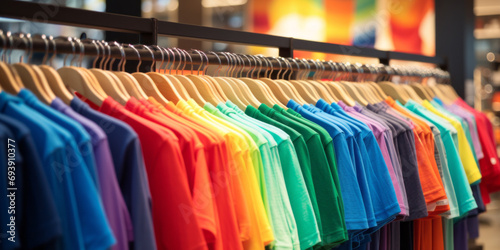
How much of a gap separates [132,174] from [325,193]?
2.50ft

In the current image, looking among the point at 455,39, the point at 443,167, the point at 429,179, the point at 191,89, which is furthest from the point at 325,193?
the point at 455,39

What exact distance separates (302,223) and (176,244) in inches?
19.5

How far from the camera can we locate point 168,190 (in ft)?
4.58

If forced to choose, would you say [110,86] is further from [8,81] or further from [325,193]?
[325,193]

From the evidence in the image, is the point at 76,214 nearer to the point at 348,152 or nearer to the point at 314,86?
the point at 348,152

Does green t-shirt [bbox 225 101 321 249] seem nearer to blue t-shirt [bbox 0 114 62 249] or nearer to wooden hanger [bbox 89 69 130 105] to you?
wooden hanger [bbox 89 69 130 105]

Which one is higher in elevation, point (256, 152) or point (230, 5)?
point (230, 5)

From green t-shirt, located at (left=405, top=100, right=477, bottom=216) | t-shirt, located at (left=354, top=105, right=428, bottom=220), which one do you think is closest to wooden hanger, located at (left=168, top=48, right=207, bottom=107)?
t-shirt, located at (left=354, top=105, right=428, bottom=220)

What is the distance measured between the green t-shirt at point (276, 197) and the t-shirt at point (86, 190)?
0.59 m

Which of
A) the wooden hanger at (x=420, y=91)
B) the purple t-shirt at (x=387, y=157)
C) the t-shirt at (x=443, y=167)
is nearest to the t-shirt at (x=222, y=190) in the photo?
the purple t-shirt at (x=387, y=157)

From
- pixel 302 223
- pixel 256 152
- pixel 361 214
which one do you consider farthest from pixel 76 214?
pixel 361 214

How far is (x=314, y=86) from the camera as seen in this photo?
7.77ft

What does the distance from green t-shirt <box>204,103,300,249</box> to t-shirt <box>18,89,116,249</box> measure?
593 mm

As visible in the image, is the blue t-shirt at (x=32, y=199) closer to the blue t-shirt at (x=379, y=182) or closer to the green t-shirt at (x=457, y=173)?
the blue t-shirt at (x=379, y=182)
